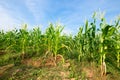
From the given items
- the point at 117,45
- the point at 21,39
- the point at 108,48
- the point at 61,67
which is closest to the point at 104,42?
the point at 108,48

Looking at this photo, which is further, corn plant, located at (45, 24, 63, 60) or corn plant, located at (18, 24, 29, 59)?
corn plant, located at (18, 24, 29, 59)

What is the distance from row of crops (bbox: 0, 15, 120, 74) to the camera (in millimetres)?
6340

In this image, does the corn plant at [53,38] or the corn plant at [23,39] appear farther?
the corn plant at [23,39]

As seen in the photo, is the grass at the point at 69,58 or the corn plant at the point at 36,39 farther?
the corn plant at the point at 36,39

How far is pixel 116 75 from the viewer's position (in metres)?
6.63

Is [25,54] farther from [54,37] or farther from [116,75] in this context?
[116,75]

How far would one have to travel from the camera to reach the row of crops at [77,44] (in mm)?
6340

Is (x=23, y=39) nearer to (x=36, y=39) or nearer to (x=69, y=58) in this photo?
(x=36, y=39)

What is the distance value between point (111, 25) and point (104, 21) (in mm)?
287

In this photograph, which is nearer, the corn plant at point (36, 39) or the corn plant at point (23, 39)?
the corn plant at point (23, 39)

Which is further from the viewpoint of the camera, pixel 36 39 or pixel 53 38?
pixel 36 39

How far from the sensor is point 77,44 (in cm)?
712

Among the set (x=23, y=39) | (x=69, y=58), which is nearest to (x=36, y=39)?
(x=23, y=39)

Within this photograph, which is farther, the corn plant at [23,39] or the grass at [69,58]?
the corn plant at [23,39]
